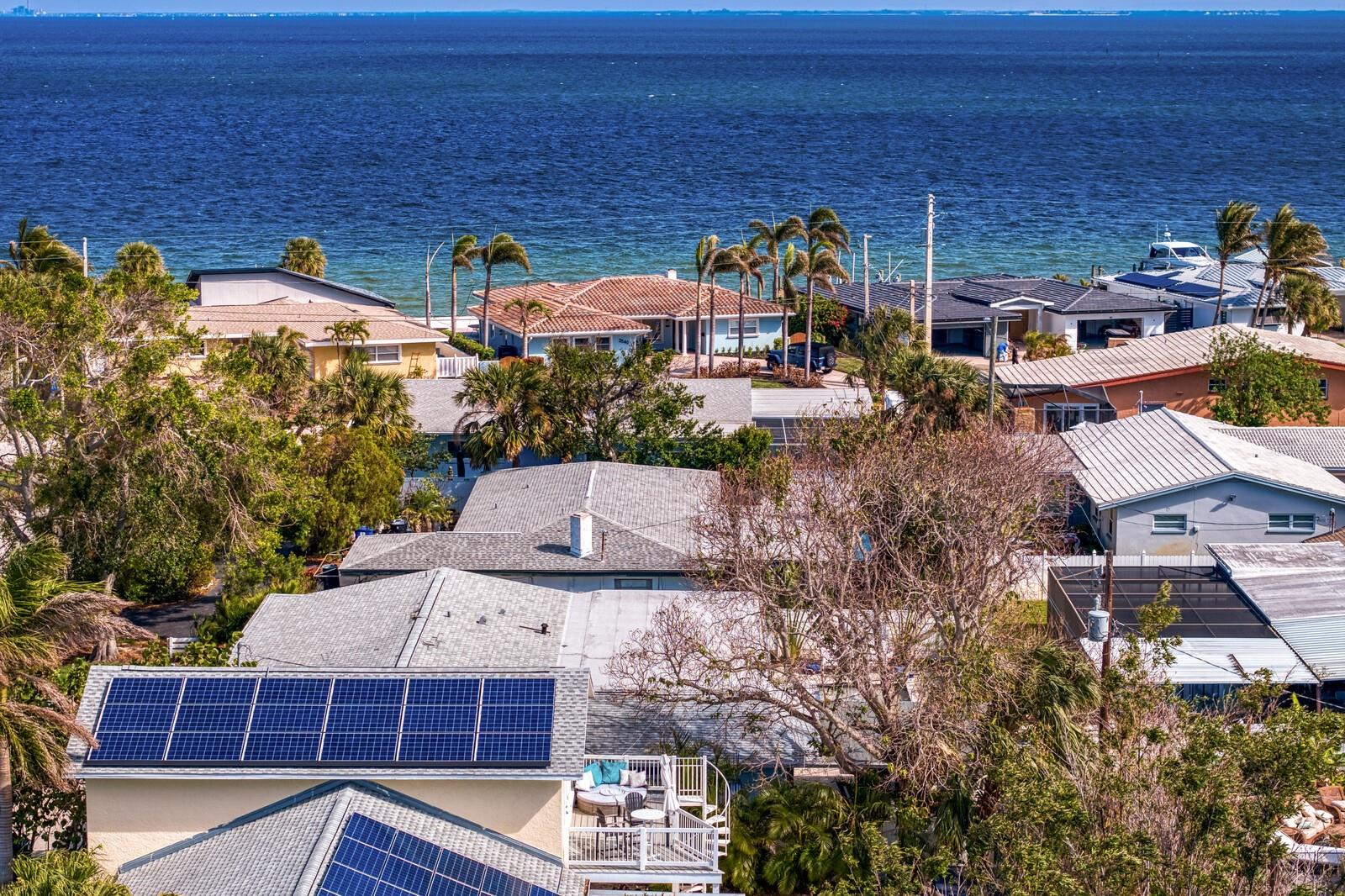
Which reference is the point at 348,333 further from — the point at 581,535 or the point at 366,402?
the point at 581,535

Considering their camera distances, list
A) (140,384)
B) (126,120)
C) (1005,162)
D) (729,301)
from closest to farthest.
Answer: (140,384) < (729,301) < (1005,162) < (126,120)

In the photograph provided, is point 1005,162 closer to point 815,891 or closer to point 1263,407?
point 1263,407

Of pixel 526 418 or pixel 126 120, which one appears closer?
pixel 526 418

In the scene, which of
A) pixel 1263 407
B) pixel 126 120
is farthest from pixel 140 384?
pixel 126 120

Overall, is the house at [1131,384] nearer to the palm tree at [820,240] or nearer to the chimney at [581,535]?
the palm tree at [820,240]

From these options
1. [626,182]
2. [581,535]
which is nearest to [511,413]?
[581,535]

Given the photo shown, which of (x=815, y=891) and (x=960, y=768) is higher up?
(x=960, y=768)

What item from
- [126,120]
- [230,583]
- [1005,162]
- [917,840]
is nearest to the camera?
[917,840]

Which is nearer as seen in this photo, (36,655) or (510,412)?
(36,655)
